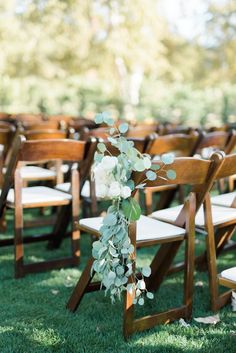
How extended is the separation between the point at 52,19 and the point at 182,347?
79.0ft

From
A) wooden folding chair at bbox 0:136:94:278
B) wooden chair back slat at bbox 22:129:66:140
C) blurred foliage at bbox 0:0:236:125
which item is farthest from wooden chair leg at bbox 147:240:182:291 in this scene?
blurred foliage at bbox 0:0:236:125

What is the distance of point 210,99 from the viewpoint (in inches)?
720

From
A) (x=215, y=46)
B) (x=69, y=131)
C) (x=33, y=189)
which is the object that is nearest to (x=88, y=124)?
(x=69, y=131)

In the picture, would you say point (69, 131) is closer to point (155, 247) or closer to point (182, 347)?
point (155, 247)

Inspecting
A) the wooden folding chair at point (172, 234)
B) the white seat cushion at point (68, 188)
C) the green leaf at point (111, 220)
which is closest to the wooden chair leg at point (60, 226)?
the white seat cushion at point (68, 188)

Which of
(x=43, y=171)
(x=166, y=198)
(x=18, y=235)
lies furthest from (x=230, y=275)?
(x=43, y=171)

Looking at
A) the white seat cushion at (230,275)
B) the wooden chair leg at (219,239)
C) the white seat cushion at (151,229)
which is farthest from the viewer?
the wooden chair leg at (219,239)

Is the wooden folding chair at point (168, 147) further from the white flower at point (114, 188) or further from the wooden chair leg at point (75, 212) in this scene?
the white flower at point (114, 188)

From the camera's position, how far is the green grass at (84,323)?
9.07 ft

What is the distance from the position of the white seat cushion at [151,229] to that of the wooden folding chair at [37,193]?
0.48 metres

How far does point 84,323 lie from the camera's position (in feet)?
10.00

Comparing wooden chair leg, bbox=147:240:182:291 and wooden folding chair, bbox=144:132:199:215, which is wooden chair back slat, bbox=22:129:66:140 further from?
wooden chair leg, bbox=147:240:182:291

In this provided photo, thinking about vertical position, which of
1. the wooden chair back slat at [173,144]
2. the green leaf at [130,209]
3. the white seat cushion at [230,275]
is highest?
the wooden chair back slat at [173,144]

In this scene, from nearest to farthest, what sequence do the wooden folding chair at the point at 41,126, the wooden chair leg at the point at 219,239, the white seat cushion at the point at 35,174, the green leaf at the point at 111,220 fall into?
the green leaf at the point at 111,220 → the wooden chair leg at the point at 219,239 → the white seat cushion at the point at 35,174 → the wooden folding chair at the point at 41,126
